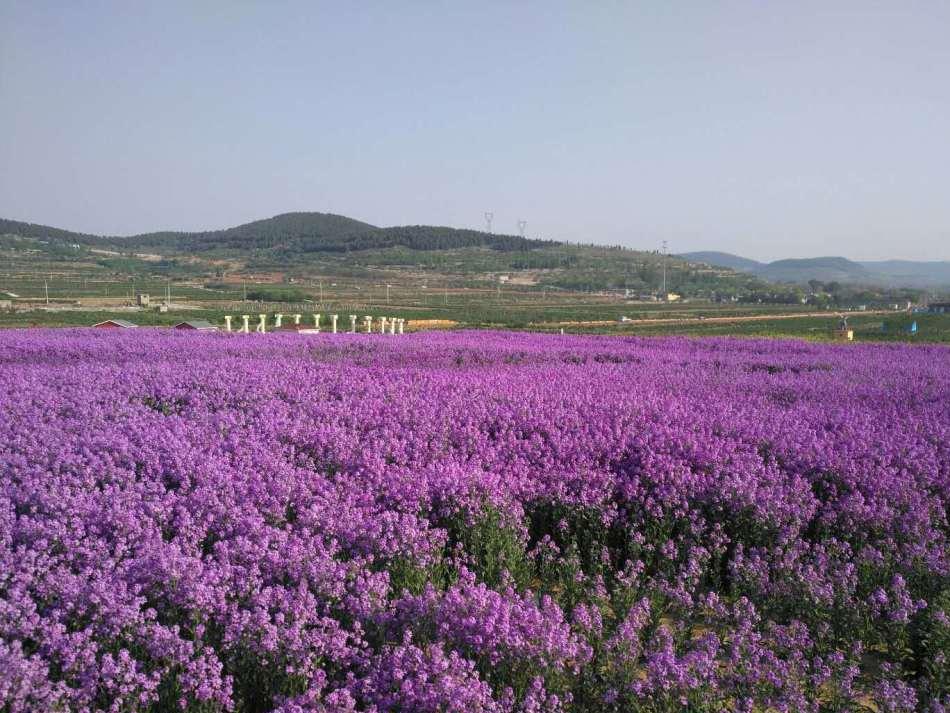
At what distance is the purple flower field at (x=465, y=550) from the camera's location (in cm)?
298

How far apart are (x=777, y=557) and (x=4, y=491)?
4651 mm

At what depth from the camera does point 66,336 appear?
15.1 metres

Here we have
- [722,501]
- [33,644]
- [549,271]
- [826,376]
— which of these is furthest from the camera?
[549,271]

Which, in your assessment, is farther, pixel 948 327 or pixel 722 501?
pixel 948 327

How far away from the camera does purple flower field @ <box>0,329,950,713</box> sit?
298 cm

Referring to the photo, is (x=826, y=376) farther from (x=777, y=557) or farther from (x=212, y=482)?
(x=212, y=482)

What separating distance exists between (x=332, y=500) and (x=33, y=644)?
166 centimetres

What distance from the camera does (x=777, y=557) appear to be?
4.49m

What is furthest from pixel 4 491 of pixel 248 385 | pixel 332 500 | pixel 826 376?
pixel 826 376

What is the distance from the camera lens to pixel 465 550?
15.1ft

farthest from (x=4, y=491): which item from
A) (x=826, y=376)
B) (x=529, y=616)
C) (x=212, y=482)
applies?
(x=826, y=376)

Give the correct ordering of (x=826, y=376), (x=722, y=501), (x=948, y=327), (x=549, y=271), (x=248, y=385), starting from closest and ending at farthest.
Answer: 1. (x=722, y=501)
2. (x=248, y=385)
3. (x=826, y=376)
4. (x=948, y=327)
5. (x=549, y=271)

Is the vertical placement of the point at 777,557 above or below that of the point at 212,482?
below

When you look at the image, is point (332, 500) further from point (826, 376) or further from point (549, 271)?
point (549, 271)
